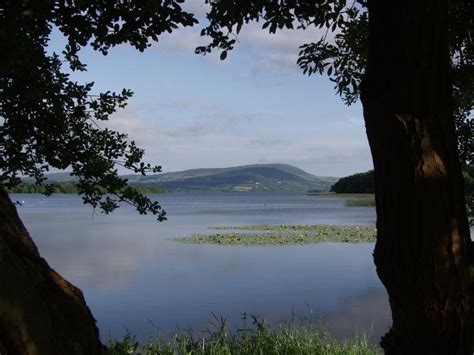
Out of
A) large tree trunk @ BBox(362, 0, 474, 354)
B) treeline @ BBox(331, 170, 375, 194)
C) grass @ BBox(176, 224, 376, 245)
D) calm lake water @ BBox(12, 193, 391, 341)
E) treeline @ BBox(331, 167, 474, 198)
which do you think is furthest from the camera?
treeline @ BBox(331, 170, 375, 194)

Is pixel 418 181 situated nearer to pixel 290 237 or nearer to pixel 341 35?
pixel 341 35

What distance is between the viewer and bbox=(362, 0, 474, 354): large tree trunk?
3.28 meters

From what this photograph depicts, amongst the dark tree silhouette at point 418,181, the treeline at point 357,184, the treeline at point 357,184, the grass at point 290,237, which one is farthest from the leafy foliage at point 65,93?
the treeline at point 357,184

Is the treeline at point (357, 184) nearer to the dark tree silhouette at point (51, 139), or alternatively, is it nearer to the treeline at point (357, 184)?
the treeline at point (357, 184)

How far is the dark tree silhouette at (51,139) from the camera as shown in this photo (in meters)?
2.07

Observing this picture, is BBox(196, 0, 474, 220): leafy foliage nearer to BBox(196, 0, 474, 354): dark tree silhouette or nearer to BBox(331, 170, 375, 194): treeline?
BBox(196, 0, 474, 354): dark tree silhouette

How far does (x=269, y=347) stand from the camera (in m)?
6.52

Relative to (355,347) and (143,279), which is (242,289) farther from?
(355,347)

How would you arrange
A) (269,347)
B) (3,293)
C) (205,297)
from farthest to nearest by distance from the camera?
(205,297) → (269,347) → (3,293)

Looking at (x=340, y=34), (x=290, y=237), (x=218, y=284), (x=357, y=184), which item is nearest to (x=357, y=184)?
(x=357, y=184)

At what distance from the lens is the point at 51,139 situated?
5547 mm

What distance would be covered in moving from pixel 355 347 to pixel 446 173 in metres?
4.19

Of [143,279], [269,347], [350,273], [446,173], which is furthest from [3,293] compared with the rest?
[350,273]

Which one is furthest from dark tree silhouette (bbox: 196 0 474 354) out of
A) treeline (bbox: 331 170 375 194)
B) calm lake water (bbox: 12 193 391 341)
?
treeline (bbox: 331 170 375 194)
